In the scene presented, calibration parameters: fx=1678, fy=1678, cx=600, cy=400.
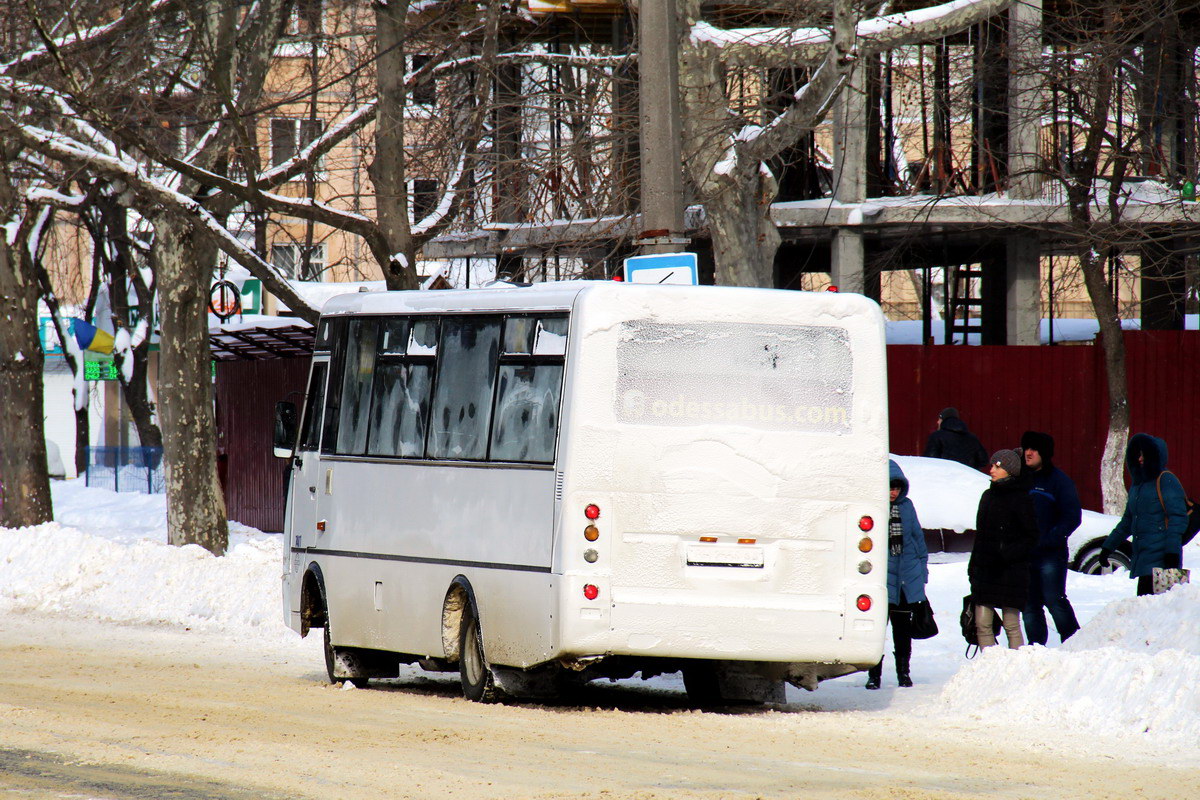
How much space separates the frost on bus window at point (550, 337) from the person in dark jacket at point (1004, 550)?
3354 mm

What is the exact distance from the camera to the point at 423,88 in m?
22.5

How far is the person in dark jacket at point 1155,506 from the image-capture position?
12.9 metres

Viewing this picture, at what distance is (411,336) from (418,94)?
452 inches

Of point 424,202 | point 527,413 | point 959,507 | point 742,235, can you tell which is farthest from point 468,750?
point 424,202

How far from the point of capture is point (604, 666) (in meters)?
10.6

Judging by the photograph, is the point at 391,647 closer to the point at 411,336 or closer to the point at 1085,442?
the point at 411,336

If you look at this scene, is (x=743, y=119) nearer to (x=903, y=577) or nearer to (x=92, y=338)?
(x=903, y=577)

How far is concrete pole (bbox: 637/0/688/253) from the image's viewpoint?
43.4 feet

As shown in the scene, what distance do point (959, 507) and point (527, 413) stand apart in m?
9.40

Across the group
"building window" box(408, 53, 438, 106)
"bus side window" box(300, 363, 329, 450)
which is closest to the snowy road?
"bus side window" box(300, 363, 329, 450)

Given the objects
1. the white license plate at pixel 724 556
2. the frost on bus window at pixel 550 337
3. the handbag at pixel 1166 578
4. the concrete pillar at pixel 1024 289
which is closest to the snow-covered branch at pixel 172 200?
the frost on bus window at pixel 550 337

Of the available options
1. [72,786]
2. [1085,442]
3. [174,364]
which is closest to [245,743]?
[72,786]

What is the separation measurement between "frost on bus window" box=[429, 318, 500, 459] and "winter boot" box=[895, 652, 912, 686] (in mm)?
3592

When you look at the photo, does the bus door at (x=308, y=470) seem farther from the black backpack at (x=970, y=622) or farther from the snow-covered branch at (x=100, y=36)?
the snow-covered branch at (x=100, y=36)
